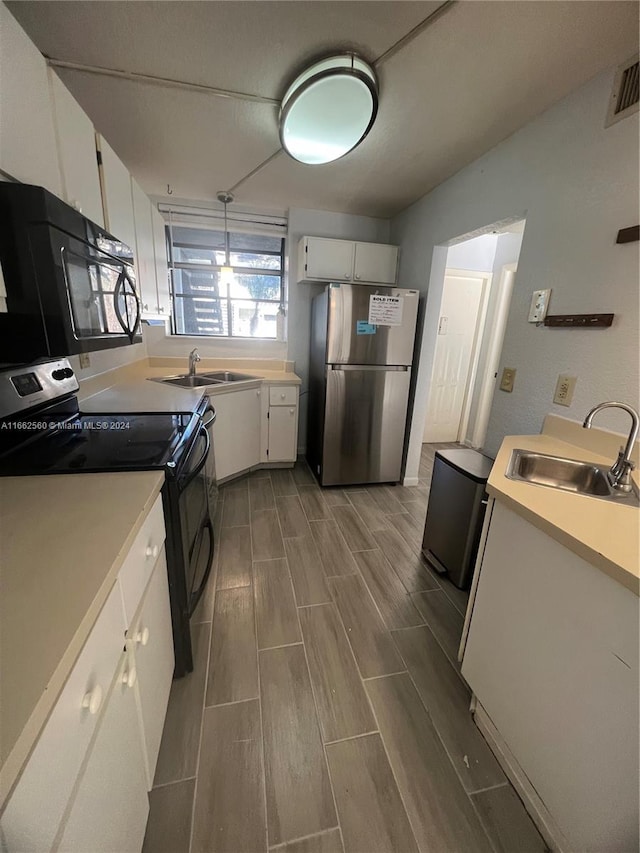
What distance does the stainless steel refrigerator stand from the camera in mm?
2551

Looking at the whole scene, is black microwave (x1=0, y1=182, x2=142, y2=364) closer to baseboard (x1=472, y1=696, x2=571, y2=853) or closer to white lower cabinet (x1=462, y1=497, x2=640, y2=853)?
white lower cabinet (x1=462, y1=497, x2=640, y2=853)

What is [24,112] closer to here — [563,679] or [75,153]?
[75,153]

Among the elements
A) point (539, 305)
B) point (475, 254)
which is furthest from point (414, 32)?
point (475, 254)

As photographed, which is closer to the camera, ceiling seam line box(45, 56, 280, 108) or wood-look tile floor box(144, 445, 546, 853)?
wood-look tile floor box(144, 445, 546, 853)

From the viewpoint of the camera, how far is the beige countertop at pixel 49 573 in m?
0.41

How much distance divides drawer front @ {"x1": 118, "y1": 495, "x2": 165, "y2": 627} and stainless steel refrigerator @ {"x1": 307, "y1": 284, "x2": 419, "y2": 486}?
72.8 inches

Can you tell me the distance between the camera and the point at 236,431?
2711 mm

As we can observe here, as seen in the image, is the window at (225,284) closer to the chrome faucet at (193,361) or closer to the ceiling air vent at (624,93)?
the chrome faucet at (193,361)

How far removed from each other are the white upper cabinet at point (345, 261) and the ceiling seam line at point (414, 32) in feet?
4.88

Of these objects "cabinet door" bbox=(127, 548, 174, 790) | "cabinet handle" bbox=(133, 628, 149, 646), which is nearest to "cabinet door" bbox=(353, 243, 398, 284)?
"cabinet door" bbox=(127, 548, 174, 790)

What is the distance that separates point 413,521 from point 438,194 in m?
2.40

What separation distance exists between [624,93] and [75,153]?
81.7 inches

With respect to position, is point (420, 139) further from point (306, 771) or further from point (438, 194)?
point (306, 771)

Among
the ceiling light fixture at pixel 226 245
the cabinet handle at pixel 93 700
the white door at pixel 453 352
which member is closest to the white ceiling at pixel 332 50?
the ceiling light fixture at pixel 226 245
